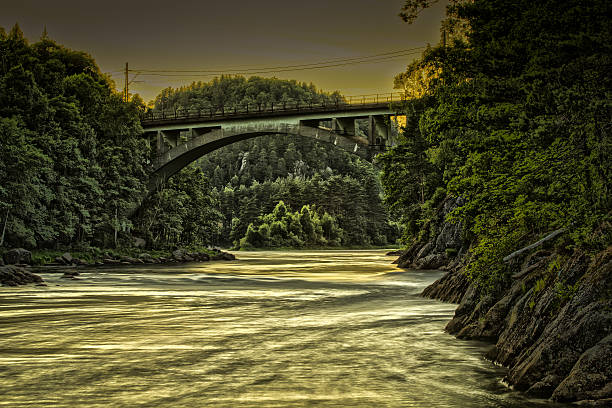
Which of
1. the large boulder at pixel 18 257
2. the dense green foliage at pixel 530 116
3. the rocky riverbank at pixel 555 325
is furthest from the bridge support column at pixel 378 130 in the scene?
the rocky riverbank at pixel 555 325

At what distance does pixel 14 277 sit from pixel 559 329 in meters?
25.7

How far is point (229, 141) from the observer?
6322cm

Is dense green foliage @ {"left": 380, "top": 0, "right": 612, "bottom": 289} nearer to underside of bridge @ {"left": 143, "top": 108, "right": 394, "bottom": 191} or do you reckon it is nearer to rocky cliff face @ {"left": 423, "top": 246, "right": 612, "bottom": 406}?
rocky cliff face @ {"left": 423, "top": 246, "right": 612, "bottom": 406}

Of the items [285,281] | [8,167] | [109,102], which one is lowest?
[285,281]

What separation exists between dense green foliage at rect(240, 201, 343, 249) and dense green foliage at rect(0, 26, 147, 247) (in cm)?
5145

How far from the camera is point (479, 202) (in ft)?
39.4

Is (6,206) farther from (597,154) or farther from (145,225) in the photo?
(597,154)

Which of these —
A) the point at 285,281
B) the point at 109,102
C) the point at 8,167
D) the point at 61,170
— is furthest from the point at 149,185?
the point at 285,281

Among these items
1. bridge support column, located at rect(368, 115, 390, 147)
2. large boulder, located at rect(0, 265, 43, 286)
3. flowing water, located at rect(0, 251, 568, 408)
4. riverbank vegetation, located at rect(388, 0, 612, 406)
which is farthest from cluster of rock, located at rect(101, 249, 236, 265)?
riverbank vegetation, located at rect(388, 0, 612, 406)

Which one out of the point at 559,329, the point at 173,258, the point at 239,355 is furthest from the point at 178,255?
the point at 559,329

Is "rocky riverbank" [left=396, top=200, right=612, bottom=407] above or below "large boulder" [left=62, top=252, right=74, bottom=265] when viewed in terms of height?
above

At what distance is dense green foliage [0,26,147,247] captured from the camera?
40969 millimetres

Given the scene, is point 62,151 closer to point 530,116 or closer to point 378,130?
point 378,130

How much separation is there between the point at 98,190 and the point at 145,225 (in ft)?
38.7
